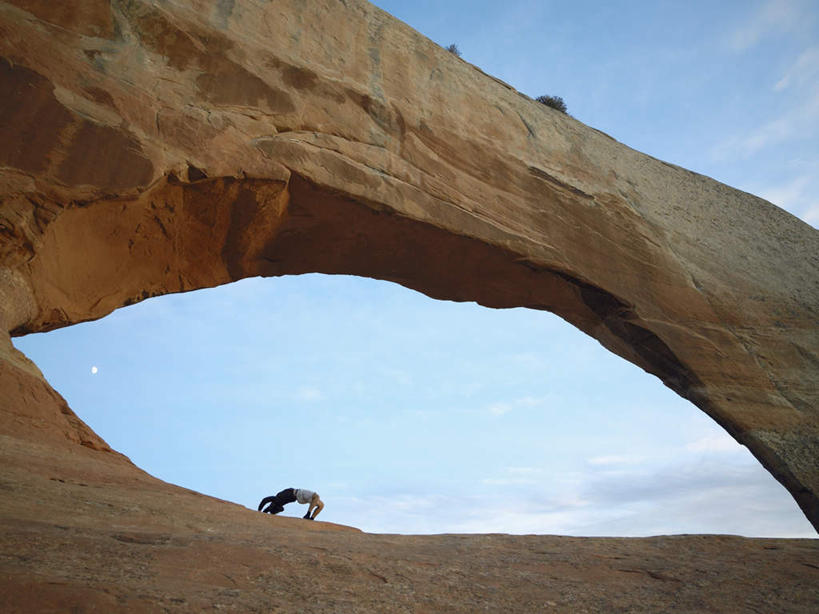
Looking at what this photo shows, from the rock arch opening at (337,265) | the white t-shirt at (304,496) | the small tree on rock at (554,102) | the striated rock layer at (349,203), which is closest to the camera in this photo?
the striated rock layer at (349,203)

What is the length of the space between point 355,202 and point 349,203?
0.06 metres

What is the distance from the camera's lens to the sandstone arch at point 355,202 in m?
5.86

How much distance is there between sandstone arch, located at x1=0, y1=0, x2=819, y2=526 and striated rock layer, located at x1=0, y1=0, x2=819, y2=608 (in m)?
0.02

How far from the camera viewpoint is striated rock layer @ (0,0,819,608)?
19.1 ft

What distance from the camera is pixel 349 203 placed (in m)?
7.36

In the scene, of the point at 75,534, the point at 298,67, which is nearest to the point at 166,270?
the point at 298,67

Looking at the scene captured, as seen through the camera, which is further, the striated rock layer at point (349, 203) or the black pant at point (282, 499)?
the black pant at point (282, 499)

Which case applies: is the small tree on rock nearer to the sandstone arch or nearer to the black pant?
the sandstone arch

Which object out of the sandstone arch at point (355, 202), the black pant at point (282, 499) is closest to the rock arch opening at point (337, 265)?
the sandstone arch at point (355, 202)

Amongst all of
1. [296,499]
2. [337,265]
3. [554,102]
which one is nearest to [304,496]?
[296,499]

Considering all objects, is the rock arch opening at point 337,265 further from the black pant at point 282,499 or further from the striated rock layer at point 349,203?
the black pant at point 282,499

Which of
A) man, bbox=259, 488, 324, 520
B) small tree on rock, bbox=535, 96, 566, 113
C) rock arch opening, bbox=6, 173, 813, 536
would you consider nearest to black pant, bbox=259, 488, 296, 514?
man, bbox=259, 488, 324, 520

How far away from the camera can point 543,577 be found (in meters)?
3.82

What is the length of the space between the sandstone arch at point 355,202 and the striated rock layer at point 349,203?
24 millimetres
